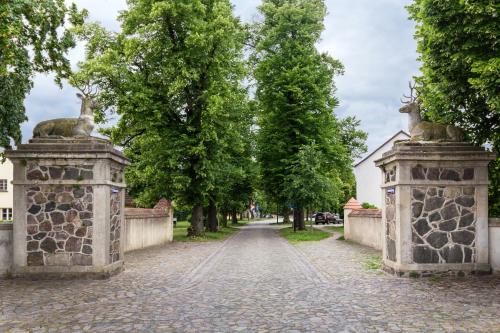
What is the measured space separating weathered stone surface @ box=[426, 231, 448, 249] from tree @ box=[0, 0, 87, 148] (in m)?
10.3

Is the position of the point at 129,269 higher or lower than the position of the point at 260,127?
lower

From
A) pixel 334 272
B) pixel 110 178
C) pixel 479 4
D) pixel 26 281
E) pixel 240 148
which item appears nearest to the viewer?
pixel 479 4

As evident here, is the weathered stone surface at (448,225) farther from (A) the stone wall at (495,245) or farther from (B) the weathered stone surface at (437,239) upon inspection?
(A) the stone wall at (495,245)

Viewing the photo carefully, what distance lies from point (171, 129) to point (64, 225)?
46.8ft

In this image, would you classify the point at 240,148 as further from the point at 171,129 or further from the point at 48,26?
the point at 48,26

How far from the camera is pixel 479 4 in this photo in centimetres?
932

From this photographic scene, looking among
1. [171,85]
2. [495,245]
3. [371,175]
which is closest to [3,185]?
[171,85]

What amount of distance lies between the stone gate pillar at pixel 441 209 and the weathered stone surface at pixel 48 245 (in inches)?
319

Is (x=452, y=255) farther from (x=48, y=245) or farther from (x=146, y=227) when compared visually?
(x=146, y=227)

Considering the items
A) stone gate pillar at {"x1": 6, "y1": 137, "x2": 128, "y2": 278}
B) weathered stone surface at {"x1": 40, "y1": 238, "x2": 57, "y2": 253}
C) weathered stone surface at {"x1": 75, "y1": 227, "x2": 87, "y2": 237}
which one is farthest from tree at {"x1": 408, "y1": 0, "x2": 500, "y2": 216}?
weathered stone surface at {"x1": 40, "y1": 238, "x2": 57, "y2": 253}

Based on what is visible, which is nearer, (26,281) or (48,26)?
(26,281)

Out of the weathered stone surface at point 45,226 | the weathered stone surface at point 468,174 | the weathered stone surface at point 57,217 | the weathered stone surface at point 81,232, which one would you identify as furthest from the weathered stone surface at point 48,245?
the weathered stone surface at point 468,174

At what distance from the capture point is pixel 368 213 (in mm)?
21219

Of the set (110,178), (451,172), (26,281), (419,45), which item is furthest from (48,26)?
(451,172)
